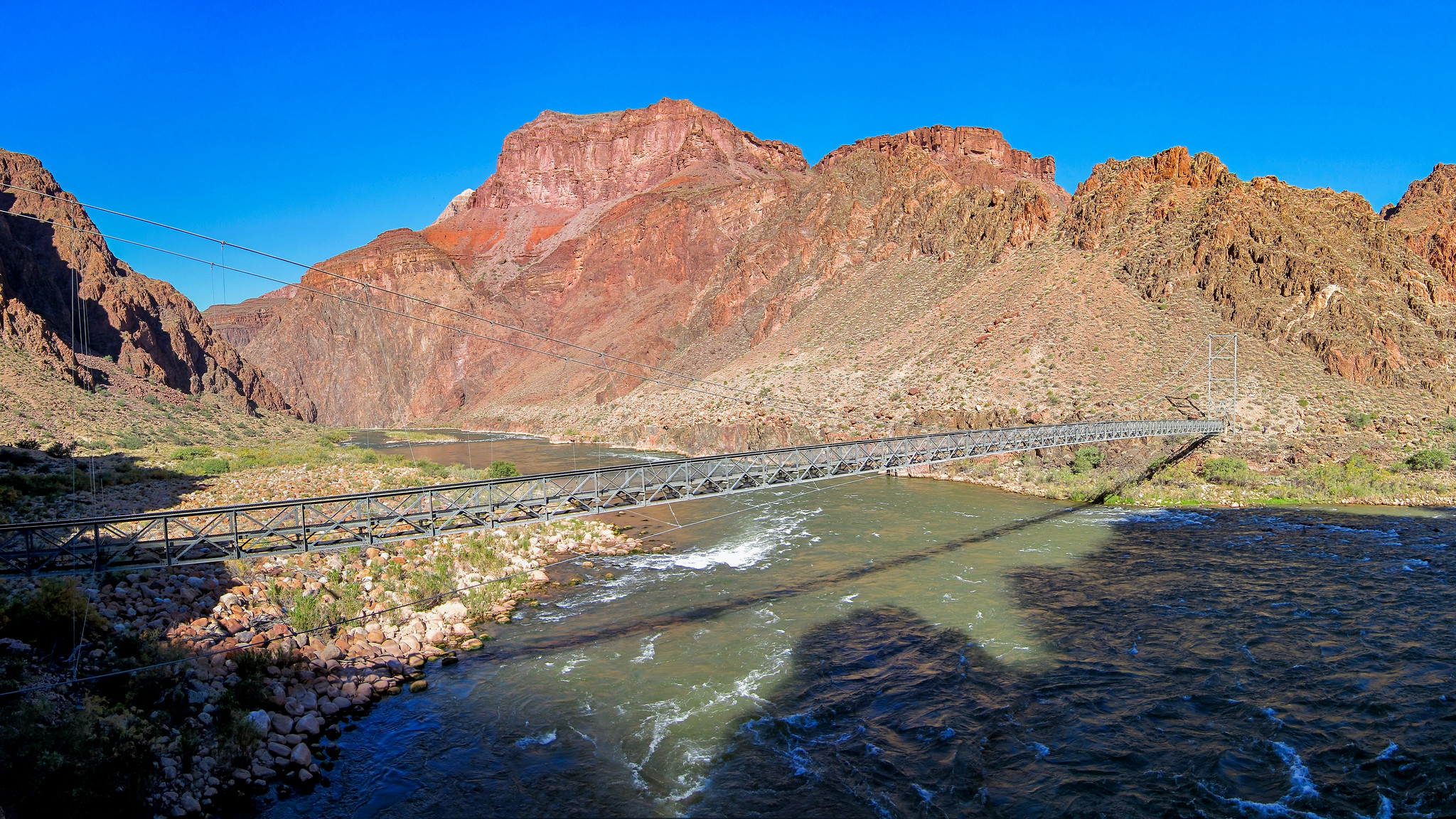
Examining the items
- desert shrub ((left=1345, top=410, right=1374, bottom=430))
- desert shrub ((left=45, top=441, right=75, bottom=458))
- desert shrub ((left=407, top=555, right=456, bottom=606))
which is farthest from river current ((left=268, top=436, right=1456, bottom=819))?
desert shrub ((left=45, top=441, right=75, bottom=458))

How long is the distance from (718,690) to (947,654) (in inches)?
196

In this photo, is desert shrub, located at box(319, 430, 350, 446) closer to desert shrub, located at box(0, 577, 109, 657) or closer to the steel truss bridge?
the steel truss bridge

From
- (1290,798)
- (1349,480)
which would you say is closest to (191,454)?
(1290,798)

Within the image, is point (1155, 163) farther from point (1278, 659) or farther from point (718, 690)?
point (718, 690)

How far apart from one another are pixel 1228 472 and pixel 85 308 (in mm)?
72719

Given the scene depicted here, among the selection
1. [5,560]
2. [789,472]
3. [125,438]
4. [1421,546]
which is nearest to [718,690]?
[789,472]

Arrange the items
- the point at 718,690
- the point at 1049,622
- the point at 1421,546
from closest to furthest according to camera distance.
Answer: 1. the point at 718,690
2. the point at 1049,622
3. the point at 1421,546

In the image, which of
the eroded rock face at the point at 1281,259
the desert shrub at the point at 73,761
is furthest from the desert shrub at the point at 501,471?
the eroded rock face at the point at 1281,259

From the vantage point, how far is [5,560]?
1095 cm

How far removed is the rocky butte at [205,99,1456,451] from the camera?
138 feet

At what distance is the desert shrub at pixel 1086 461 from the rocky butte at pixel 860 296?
5200mm

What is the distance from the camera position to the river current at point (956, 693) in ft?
32.8

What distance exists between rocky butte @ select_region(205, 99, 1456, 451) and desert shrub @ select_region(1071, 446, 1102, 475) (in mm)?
5200

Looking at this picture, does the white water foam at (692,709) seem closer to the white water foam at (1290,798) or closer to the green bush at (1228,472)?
the white water foam at (1290,798)
